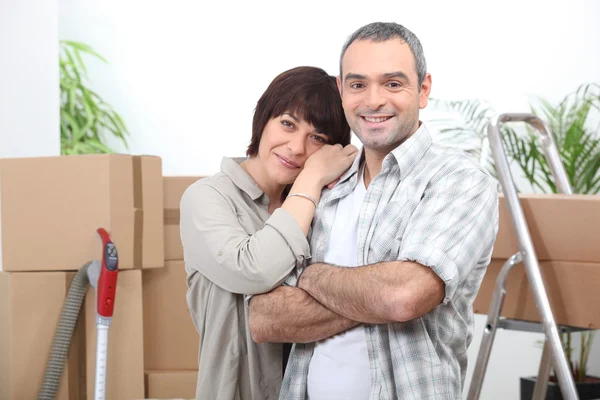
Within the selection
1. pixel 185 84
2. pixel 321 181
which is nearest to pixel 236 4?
pixel 185 84

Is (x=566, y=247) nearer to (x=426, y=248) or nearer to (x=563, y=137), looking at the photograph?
(x=426, y=248)

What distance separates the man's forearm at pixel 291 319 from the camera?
59.2 inches

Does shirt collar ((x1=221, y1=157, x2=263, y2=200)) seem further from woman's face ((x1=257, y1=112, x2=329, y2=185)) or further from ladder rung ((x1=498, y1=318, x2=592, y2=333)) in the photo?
ladder rung ((x1=498, y1=318, x2=592, y2=333))

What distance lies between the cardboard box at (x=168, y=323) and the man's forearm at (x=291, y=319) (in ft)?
3.62

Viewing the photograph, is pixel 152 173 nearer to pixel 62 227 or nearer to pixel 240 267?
pixel 62 227

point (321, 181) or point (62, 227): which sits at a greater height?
point (321, 181)

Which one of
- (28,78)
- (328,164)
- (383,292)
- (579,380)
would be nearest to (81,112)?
(28,78)

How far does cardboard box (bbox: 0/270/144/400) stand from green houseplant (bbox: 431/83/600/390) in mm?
1635

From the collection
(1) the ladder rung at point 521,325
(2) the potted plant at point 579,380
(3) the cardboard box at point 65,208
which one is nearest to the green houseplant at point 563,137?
(2) the potted plant at point 579,380

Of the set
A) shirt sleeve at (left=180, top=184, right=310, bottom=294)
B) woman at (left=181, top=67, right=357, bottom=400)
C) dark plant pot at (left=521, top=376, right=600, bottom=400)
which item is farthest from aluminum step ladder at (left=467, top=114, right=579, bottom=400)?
dark plant pot at (left=521, top=376, right=600, bottom=400)

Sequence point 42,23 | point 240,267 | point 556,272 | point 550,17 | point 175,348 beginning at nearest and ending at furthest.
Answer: point 240,267 → point 556,272 → point 175,348 → point 42,23 → point 550,17

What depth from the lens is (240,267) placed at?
1.54m

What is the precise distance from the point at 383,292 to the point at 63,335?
1388 millimetres

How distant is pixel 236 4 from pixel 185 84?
0.54m
